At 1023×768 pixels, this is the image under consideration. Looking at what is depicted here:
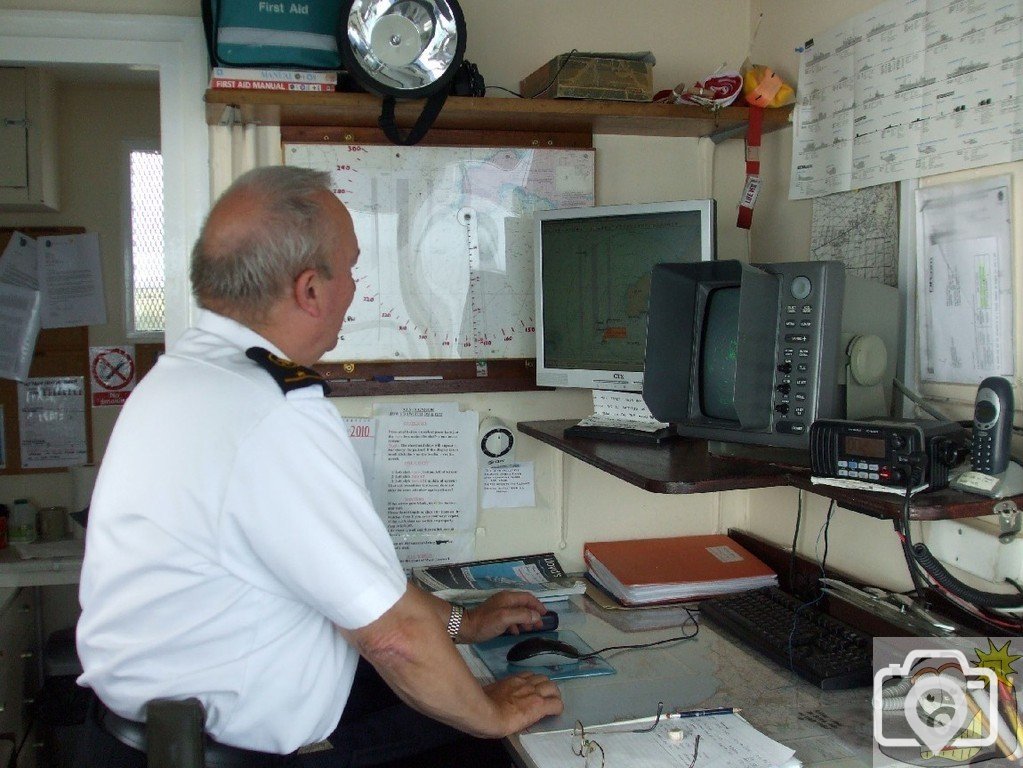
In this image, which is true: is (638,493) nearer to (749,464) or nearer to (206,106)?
(749,464)

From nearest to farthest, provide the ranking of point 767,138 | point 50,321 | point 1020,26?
point 1020,26, point 767,138, point 50,321

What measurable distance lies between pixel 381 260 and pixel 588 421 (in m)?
0.60

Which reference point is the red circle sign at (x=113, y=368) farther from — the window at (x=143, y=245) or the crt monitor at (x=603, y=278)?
the crt monitor at (x=603, y=278)

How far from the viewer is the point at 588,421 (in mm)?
1932

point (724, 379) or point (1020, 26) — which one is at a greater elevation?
point (1020, 26)

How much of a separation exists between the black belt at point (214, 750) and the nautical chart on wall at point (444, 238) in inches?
38.0

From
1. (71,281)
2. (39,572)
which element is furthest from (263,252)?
(71,281)

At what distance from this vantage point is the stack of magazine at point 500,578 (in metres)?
1.94

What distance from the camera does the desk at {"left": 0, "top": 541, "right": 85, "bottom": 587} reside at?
8.84 ft

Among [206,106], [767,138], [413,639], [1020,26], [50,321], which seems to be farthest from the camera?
[50,321]

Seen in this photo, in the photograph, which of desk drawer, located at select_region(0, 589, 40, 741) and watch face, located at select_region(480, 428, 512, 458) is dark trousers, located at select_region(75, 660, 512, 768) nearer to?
watch face, located at select_region(480, 428, 512, 458)

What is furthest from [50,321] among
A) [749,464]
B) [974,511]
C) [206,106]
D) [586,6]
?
[974,511]

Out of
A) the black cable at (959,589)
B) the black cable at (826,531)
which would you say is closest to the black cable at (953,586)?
the black cable at (959,589)

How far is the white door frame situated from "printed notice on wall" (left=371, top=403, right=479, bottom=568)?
0.58 metres
